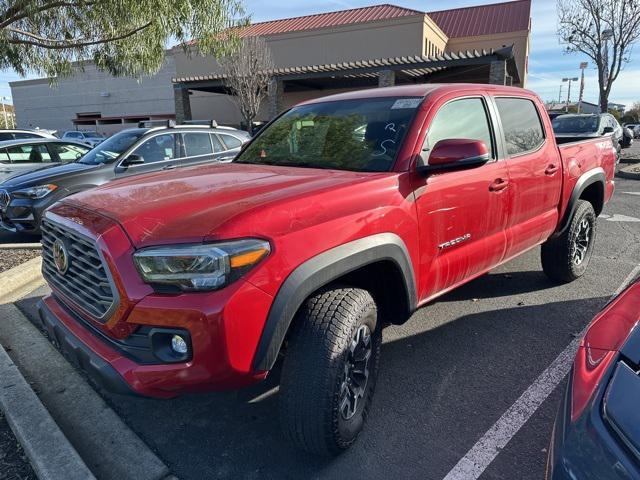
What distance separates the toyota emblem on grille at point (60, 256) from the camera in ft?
8.05

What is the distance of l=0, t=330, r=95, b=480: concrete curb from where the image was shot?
7.38 feet

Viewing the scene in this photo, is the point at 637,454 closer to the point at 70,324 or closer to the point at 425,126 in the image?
the point at 425,126

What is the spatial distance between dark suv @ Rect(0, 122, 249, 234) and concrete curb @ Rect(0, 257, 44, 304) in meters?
1.59

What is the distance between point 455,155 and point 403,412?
154 cm

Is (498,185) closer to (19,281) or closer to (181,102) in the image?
(19,281)

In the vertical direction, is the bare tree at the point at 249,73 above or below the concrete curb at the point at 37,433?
above

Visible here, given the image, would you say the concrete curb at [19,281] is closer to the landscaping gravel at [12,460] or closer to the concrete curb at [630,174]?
the landscaping gravel at [12,460]

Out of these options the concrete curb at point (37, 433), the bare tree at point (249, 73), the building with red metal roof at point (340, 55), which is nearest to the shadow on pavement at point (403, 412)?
the concrete curb at point (37, 433)

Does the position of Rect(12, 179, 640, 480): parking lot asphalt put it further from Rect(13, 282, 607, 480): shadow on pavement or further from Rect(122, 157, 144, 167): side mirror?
Rect(122, 157, 144, 167): side mirror

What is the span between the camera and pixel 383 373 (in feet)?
10.7

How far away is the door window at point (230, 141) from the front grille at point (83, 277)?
233 inches

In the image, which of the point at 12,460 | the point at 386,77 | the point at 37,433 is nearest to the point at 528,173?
the point at 37,433

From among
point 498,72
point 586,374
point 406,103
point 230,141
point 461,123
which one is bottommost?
point 586,374

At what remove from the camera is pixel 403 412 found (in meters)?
2.83
